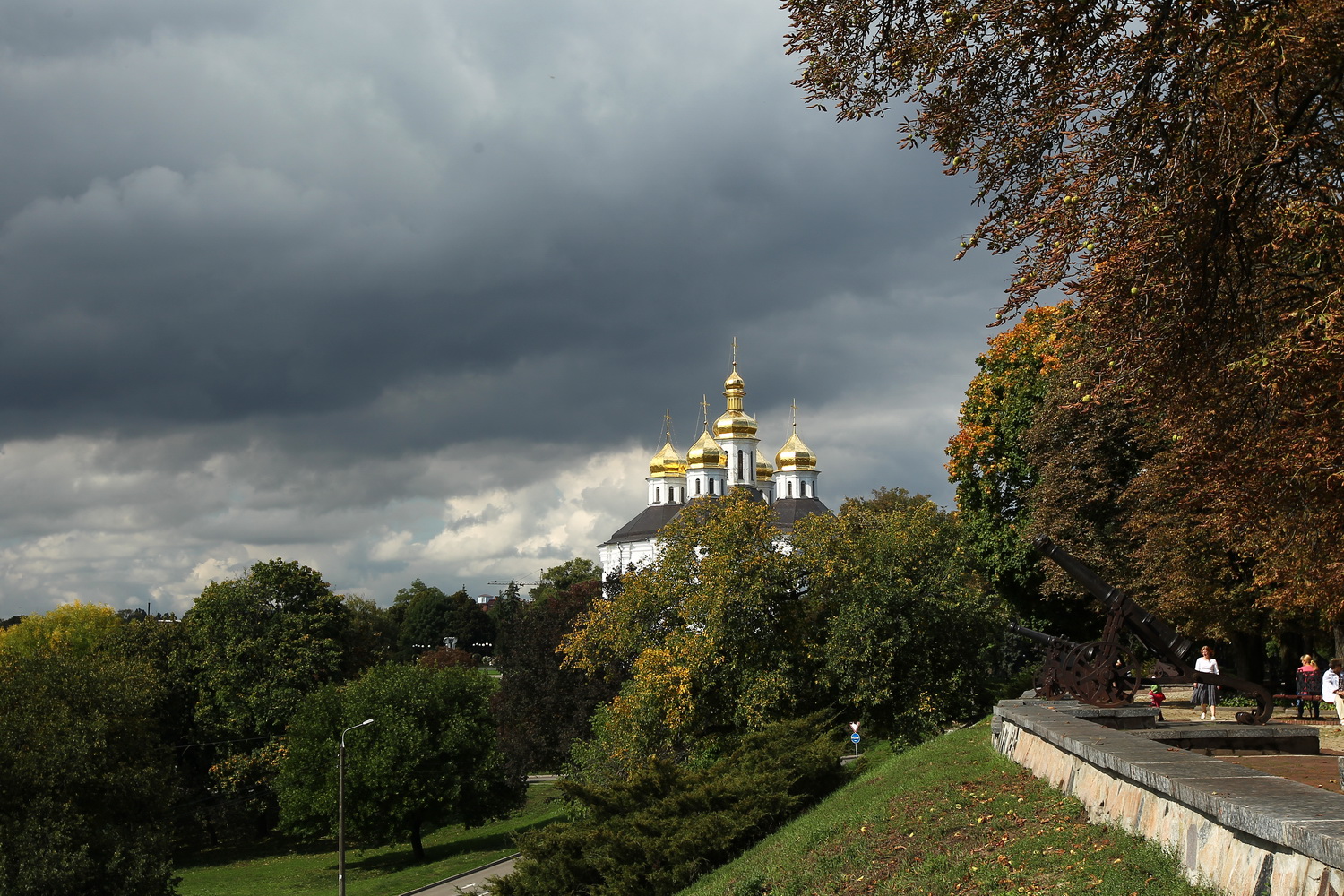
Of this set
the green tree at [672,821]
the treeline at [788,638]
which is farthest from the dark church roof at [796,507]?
the green tree at [672,821]

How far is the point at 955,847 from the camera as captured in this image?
30.5 ft

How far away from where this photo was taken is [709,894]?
42.7 ft

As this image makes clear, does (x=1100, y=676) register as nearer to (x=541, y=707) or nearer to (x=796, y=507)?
(x=541, y=707)

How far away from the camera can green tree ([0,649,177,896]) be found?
24.5m

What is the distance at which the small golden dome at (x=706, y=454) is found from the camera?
98.7 m

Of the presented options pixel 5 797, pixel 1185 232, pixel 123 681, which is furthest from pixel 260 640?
pixel 1185 232

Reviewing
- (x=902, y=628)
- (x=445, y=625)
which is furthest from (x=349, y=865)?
(x=445, y=625)

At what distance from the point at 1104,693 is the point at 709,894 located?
607 centimetres

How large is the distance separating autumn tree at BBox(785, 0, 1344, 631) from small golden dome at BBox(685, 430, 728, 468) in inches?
3466

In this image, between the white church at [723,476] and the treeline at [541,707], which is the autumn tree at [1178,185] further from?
the white church at [723,476]

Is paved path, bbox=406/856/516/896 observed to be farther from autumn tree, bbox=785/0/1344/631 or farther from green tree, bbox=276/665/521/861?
autumn tree, bbox=785/0/1344/631

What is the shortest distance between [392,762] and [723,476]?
63.5 meters

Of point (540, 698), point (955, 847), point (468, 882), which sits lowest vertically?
point (468, 882)

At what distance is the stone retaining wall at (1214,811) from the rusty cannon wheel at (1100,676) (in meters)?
5.20
